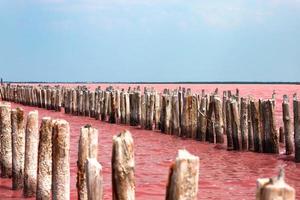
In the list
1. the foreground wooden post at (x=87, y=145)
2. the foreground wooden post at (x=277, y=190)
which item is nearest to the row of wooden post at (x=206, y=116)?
the foreground wooden post at (x=87, y=145)

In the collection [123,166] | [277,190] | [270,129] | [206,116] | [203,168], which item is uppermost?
[277,190]

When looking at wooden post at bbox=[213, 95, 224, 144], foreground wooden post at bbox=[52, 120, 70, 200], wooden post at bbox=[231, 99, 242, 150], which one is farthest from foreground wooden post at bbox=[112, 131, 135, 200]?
wooden post at bbox=[213, 95, 224, 144]

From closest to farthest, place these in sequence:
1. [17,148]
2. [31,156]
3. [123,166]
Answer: [123,166]
[31,156]
[17,148]

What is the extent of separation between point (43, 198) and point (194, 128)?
7.50 meters

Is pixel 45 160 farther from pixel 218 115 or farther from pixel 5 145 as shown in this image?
pixel 218 115

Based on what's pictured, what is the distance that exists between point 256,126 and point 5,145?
5.27 metres

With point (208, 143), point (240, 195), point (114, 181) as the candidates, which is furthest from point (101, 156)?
point (114, 181)

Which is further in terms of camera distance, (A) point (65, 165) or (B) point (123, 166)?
(A) point (65, 165)

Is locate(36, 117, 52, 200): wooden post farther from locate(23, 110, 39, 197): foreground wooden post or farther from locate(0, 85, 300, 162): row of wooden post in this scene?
locate(0, 85, 300, 162): row of wooden post

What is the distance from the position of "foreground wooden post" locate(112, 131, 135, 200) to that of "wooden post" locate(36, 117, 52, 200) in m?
2.31

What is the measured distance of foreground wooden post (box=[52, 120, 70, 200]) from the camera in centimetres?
632

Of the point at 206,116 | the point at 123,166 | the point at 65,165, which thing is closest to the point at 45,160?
the point at 65,165

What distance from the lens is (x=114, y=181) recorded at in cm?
473

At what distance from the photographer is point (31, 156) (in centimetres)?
744
